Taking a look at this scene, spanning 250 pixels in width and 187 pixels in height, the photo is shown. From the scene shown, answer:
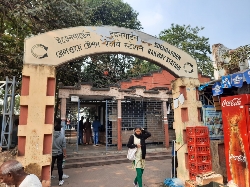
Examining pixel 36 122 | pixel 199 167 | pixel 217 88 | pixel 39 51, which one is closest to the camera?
pixel 36 122

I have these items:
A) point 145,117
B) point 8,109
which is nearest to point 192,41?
point 145,117

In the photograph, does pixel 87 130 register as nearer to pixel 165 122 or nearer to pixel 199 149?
pixel 165 122

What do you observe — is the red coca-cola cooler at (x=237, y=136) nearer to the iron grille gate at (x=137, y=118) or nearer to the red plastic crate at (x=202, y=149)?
the red plastic crate at (x=202, y=149)

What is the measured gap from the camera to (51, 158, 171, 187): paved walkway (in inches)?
236

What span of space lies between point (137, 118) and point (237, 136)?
8.11m

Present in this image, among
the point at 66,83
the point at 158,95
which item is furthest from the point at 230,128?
the point at 66,83

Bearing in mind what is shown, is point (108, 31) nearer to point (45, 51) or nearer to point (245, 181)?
point (45, 51)

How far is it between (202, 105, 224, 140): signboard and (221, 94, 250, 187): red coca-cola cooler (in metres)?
1.05

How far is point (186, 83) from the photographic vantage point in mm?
6066

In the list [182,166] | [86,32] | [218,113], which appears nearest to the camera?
[86,32]

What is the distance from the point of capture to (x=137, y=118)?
12.9 metres

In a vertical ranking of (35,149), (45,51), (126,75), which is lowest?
(35,149)

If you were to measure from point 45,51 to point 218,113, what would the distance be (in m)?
5.75

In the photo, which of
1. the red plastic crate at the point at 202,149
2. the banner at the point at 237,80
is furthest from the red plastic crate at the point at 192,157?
the banner at the point at 237,80
